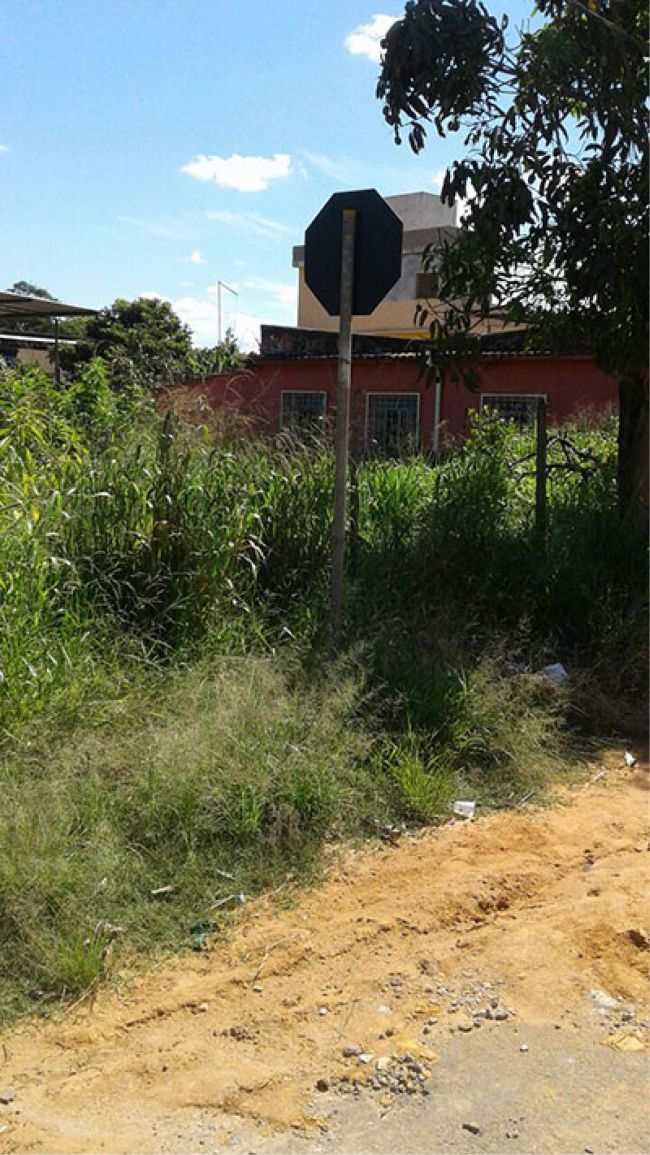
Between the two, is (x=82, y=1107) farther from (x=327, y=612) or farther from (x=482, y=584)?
(x=482, y=584)

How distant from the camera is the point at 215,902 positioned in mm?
3549

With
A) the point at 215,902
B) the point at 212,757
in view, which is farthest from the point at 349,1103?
the point at 212,757

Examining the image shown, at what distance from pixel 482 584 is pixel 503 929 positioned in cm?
325

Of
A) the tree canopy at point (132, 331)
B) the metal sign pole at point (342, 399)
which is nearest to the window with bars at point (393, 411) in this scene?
the tree canopy at point (132, 331)

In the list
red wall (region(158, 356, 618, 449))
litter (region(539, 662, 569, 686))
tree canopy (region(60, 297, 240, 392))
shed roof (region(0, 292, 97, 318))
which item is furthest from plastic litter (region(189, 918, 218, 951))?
tree canopy (region(60, 297, 240, 392))

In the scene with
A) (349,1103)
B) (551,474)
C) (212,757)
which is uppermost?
(551,474)

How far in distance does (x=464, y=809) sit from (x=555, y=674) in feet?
5.12

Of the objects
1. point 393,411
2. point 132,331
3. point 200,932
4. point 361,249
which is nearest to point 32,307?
point 393,411

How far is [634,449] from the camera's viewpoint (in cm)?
793

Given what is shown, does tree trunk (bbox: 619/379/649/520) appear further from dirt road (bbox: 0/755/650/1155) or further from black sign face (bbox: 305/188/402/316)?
dirt road (bbox: 0/755/650/1155)

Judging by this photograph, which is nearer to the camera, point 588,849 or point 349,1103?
point 349,1103

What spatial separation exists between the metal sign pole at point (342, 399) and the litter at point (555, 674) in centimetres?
123

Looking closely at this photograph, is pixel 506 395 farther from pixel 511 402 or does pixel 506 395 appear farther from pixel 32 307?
pixel 32 307

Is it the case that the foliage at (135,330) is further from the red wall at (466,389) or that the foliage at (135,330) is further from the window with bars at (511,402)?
the window with bars at (511,402)
